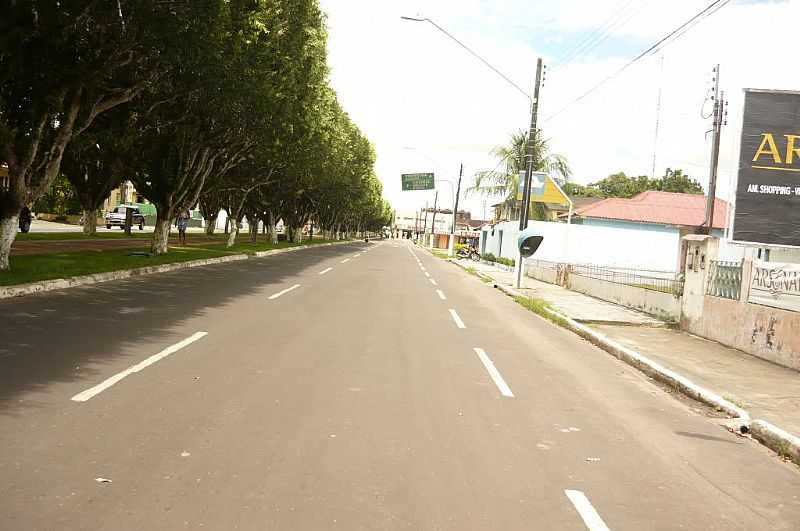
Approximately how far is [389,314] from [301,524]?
9639 millimetres

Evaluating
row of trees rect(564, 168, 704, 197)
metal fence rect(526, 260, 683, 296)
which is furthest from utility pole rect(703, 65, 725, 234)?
row of trees rect(564, 168, 704, 197)

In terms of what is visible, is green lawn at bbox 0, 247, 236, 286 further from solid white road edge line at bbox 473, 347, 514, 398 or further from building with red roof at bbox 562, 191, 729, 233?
building with red roof at bbox 562, 191, 729, 233

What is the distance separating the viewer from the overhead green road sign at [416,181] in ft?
212

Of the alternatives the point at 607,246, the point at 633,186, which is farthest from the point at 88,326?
the point at 633,186

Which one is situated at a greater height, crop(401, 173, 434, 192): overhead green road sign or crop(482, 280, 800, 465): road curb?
crop(401, 173, 434, 192): overhead green road sign

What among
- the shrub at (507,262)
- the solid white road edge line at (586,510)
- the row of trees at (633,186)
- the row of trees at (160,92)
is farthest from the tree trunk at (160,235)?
the row of trees at (633,186)

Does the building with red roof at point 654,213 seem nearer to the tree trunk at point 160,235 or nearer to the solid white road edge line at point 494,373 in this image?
the tree trunk at point 160,235

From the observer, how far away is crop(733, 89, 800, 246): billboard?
46.4 feet

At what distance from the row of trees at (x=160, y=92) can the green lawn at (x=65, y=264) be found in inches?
41.8

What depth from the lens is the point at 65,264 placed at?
17.2 m

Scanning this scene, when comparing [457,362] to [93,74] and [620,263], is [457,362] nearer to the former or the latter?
[93,74]

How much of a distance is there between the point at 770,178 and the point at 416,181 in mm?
51953

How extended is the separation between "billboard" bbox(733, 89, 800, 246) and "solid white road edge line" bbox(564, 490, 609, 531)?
11.7 meters

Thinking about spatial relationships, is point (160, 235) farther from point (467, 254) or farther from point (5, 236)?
point (467, 254)
